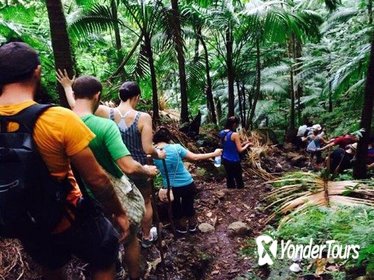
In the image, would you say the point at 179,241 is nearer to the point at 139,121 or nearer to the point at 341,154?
the point at 139,121

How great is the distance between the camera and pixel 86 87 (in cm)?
287

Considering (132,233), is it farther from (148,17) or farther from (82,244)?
(148,17)

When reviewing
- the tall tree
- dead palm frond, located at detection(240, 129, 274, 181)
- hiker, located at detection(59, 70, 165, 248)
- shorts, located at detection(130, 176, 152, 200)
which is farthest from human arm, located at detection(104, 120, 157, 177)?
dead palm frond, located at detection(240, 129, 274, 181)

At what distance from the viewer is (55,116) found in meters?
2.02

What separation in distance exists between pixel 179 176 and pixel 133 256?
166 cm

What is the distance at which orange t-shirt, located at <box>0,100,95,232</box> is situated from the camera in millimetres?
1995

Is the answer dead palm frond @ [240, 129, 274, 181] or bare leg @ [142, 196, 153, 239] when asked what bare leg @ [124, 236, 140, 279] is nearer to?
bare leg @ [142, 196, 153, 239]

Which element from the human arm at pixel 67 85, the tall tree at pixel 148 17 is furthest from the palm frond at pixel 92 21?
the human arm at pixel 67 85

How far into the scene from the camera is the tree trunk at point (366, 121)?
551 cm

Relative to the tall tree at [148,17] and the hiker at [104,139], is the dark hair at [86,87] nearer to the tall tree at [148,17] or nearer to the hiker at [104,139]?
the hiker at [104,139]

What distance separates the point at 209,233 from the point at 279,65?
36.6 feet

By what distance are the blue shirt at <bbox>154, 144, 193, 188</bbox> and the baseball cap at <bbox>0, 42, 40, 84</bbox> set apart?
9.37 feet

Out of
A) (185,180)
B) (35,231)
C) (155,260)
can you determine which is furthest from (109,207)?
(185,180)

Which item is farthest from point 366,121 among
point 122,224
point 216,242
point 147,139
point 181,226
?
point 122,224
